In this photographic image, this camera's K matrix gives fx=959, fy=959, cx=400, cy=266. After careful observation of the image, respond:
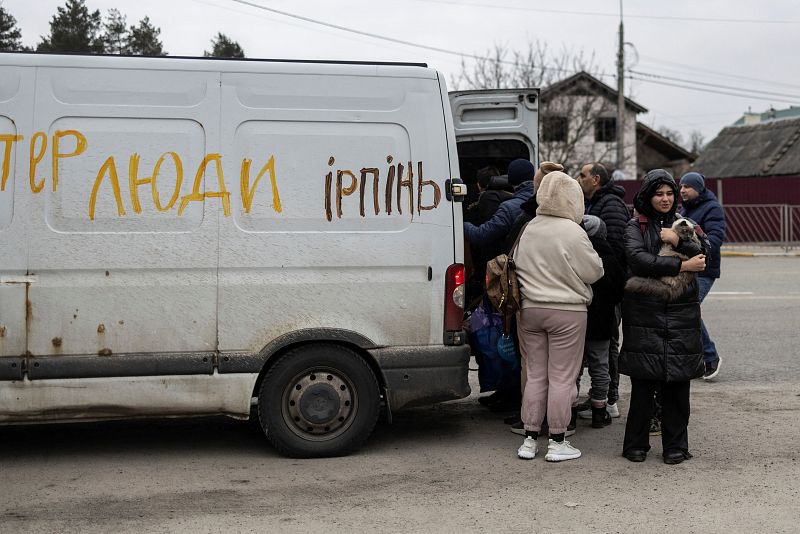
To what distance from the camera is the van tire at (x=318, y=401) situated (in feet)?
19.3

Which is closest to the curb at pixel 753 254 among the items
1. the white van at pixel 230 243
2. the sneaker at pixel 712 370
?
the sneaker at pixel 712 370

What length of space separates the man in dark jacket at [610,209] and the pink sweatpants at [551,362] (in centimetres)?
81

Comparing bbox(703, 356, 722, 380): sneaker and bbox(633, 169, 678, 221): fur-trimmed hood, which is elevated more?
bbox(633, 169, 678, 221): fur-trimmed hood

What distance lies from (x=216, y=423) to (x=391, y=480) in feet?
6.40

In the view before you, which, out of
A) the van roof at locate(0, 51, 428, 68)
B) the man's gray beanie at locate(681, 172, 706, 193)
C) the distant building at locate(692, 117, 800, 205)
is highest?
the distant building at locate(692, 117, 800, 205)

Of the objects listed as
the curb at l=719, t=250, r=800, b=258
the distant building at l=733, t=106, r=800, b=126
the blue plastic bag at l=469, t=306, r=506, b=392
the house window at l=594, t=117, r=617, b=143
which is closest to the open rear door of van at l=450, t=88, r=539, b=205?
the blue plastic bag at l=469, t=306, r=506, b=392

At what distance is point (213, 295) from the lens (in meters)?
5.73

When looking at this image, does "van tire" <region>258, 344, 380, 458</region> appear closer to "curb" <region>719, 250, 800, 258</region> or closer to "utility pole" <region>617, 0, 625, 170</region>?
"curb" <region>719, 250, 800, 258</region>

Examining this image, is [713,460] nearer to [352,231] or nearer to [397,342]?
[397,342]

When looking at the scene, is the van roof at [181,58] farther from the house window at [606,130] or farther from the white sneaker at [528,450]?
the house window at [606,130]

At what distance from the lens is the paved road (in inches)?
189

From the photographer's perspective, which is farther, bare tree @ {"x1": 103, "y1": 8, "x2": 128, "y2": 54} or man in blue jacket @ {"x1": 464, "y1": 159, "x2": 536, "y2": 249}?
bare tree @ {"x1": 103, "y1": 8, "x2": 128, "y2": 54}

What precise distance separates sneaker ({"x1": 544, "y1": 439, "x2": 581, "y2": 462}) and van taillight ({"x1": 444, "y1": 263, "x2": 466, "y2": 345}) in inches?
34.2

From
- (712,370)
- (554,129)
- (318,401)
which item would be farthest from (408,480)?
(554,129)
